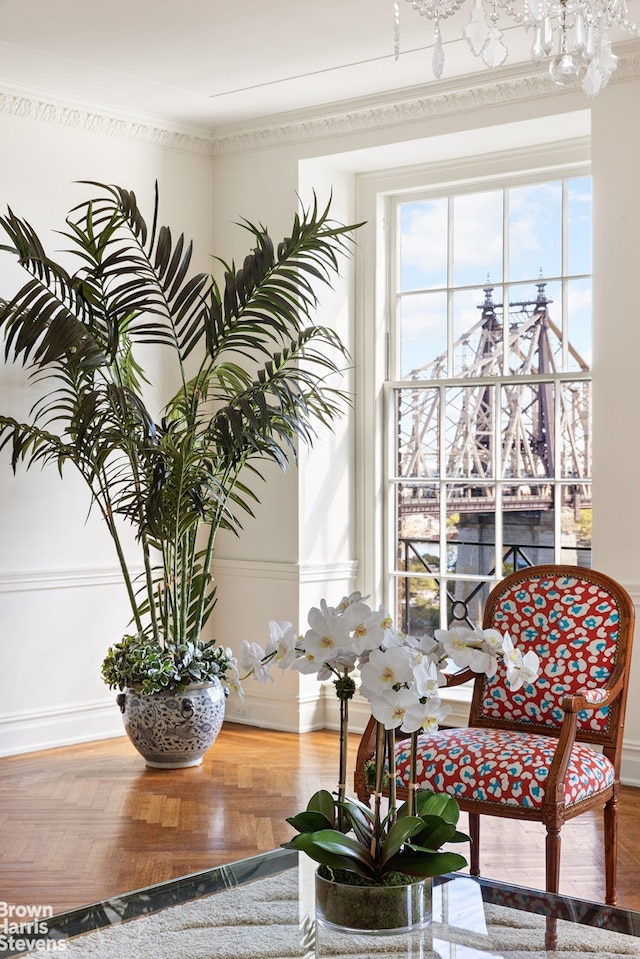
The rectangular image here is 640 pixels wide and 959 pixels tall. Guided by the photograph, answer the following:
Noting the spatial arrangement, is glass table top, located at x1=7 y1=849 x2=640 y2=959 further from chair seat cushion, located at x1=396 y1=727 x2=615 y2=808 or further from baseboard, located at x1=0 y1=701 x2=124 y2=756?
baseboard, located at x1=0 y1=701 x2=124 y2=756

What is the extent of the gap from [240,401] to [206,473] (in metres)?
0.35

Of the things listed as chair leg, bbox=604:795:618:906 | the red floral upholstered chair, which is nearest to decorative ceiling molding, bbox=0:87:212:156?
the red floral upholstered chair

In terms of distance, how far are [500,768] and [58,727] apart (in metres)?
3.05

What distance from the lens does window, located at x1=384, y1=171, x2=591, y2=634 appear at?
552cm

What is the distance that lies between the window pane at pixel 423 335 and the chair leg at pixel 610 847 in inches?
118

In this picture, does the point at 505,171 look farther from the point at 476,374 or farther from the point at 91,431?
the point at 91,431

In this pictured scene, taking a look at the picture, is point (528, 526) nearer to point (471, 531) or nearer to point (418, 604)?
point (471, 531)

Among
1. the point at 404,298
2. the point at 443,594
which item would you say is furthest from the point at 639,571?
the point at 404,298

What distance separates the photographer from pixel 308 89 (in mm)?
5570

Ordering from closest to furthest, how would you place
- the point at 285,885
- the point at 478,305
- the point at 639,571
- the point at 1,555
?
the point at 285,885 → the point at 639,571 → the point at 1,555 → the point at 478,305

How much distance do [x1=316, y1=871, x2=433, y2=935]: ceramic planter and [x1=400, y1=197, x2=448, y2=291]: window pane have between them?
4.35m

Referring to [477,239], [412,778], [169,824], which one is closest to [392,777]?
[412,778]

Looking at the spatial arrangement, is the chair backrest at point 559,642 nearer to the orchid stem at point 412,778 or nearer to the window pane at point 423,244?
the orchid stem at point 412,778

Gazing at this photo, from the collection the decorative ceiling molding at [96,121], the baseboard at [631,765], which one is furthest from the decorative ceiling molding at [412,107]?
the baseboard at [631,765]
